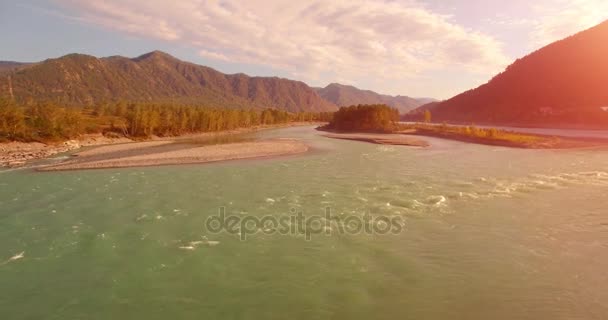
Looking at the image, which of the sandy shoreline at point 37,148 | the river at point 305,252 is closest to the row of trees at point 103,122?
the sandy shoreline at point 37,148

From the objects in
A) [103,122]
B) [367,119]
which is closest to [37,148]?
[103,122]

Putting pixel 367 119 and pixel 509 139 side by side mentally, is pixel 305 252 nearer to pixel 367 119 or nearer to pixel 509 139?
pixel 509 139

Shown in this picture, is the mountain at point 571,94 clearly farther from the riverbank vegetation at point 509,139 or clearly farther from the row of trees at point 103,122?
the row of trees at point 103,122

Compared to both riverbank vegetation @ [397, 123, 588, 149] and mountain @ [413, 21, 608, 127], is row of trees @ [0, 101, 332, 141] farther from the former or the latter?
mountain @ [413, 21, 608, 127]

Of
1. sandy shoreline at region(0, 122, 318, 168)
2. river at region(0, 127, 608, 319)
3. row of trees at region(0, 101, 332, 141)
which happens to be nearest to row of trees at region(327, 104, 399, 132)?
row of trees at region(0, 101, 332, 141)

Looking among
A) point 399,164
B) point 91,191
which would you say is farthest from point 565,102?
point 91,191

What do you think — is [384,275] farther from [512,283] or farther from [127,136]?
[127,136]

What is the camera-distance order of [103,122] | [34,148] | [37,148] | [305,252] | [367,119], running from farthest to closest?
1. [367,119]
2. [103,122]
3. [37,148]
4. [34,148]
5. [305,252]
